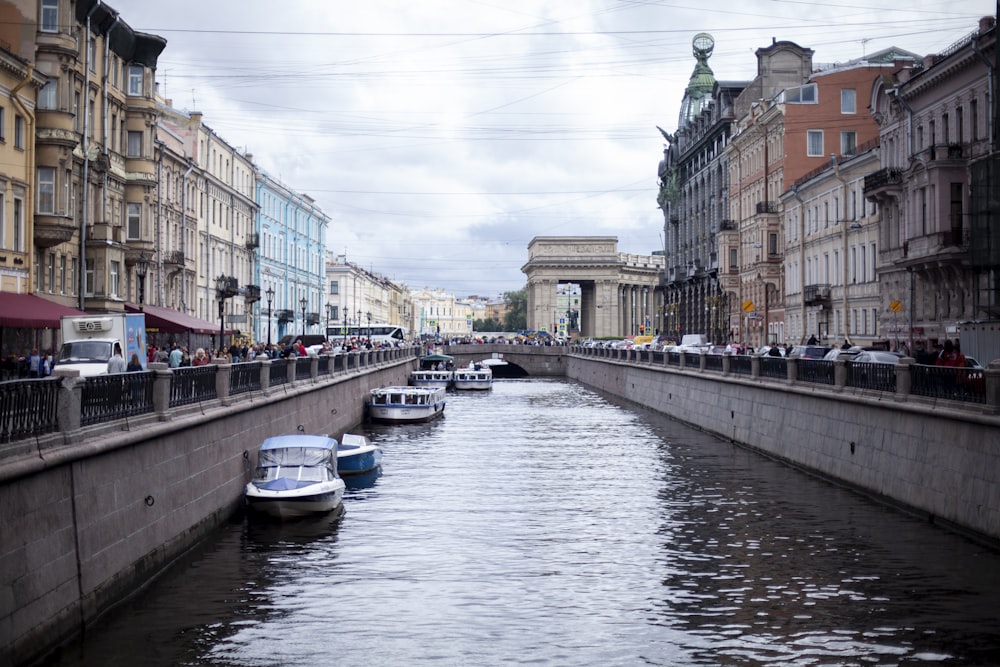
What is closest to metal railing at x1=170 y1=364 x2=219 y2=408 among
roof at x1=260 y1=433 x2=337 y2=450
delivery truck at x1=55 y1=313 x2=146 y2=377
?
roof at x1=260 y1=433 x2=337 y2=450

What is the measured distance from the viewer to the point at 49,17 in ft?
138

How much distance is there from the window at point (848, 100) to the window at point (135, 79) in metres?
40.8

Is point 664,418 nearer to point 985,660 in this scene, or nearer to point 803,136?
point 803,136

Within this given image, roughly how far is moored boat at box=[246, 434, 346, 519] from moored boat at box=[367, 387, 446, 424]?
27.6m

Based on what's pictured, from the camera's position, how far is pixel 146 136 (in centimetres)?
5228

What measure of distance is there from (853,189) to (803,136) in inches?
590

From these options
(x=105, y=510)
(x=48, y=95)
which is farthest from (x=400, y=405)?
(x=105, y=510)

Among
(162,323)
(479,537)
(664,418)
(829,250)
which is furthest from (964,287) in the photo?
(162,323)

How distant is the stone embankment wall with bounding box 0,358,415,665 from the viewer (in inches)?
546

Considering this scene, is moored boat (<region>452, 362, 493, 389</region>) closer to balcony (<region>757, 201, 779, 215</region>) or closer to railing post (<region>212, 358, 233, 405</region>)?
balcony (<region>757, 201, 779, 215</region>)

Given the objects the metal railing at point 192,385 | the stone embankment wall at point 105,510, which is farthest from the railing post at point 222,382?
the stone embankment wall at point 105,510

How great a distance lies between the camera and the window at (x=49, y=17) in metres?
41.7

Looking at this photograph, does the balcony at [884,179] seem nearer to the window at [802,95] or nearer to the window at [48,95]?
the window at [802,95]

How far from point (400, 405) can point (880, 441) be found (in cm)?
3032
